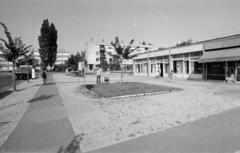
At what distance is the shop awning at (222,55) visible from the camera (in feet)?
49.9

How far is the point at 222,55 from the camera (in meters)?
16.5

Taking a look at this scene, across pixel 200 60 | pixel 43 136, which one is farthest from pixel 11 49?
pixel 200 60

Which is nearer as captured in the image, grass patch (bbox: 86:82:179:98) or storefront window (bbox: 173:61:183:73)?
grass patch (bbox: 86:82:179:98)

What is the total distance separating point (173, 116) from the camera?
18.7 feet

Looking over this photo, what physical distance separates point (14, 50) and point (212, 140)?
15.3 meters

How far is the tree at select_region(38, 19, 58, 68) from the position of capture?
56.9 metres

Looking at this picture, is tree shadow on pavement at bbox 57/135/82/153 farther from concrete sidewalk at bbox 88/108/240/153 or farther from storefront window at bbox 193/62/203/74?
storefront window at bbox 193/62/203/74

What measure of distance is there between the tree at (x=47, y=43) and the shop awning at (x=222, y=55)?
176 feet

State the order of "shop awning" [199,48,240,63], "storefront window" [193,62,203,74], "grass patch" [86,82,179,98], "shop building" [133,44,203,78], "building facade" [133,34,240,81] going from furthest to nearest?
"shop building" [133,44,203,78], "storefront window" [193,62,203,74], "building facade" [133,34,240,81], "shop awning" [199,48,240,63], "grass patch" [86,82,179,98]

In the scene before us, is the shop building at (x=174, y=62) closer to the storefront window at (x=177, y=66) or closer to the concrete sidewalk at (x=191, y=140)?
the storefront window at (x=177, y=66)

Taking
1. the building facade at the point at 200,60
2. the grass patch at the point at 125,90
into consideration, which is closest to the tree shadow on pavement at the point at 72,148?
the grass patch at the point at 125,90

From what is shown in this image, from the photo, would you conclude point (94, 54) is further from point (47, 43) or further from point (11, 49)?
point (11, 49)

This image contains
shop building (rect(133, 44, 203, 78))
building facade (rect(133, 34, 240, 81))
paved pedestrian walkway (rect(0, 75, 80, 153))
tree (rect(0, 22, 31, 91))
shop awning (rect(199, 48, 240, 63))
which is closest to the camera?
paved pedestrian walkway (rect(0, 75, 80, 153))

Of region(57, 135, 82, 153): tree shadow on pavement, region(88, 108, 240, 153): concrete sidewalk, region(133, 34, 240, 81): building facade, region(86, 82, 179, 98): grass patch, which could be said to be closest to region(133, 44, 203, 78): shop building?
region(133, 34, 240, 81): building facade
